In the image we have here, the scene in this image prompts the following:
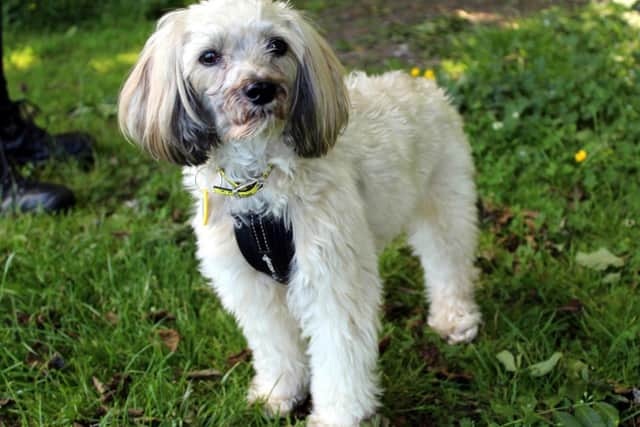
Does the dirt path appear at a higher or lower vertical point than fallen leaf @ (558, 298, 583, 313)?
lower

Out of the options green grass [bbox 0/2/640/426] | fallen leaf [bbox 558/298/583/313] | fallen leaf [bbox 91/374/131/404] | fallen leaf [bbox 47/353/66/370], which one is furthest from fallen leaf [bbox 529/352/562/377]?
fallen leaf [bbox 47/353/66/370]

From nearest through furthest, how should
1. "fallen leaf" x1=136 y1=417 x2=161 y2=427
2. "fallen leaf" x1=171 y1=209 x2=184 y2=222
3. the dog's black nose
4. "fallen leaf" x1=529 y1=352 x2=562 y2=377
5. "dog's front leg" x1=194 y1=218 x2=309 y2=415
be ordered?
the dog's black nose, "dog's front leg" x1=194 y1=218 x2=309 y2=415, "fallen leaf" x1=136 y1=417 x2=161 y2=427, "fallen leaf" x1=529 y1=352 x2=562 y2=377, "fallen leaf" x1=171 y1=209 x2=184 y2=222

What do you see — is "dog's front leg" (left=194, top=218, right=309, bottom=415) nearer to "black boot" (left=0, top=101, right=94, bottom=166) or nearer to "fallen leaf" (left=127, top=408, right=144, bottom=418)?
"fallen leaf" (left=127, top=408, right=144, bottom=418)

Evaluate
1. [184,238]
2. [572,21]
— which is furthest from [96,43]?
[572,21]

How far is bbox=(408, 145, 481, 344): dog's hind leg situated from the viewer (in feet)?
10.7

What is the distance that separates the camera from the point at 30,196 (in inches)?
171

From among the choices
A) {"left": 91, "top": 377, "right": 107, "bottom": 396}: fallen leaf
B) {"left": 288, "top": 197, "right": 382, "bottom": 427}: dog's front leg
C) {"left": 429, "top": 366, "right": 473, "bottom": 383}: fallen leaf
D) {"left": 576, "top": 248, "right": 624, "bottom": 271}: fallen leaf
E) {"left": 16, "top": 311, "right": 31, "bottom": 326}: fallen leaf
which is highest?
{"left": 288, "top": 197, "right": 382, "bottom": 427}: dog's front leg

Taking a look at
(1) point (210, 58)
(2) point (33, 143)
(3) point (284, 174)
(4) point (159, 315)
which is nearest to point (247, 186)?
(3) point (284, 174)

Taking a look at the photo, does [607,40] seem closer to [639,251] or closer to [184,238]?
[639,251]

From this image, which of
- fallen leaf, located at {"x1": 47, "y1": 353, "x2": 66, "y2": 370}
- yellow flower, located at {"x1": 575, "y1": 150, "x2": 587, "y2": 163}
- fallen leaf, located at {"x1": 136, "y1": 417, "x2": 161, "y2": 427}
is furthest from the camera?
yellow flower, located at {"x1": 575, "y1": 150, "x2": 587, "y2": 163}

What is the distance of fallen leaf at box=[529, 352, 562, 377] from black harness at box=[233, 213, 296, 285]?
113 centimetres

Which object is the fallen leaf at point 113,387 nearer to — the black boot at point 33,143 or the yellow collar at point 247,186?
the yellow collar at point 247,186

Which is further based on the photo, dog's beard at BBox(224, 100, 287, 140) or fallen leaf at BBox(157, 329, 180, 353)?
fallen leaf at BBox(157, 329, 180, 353)

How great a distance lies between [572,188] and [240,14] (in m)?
2.60
